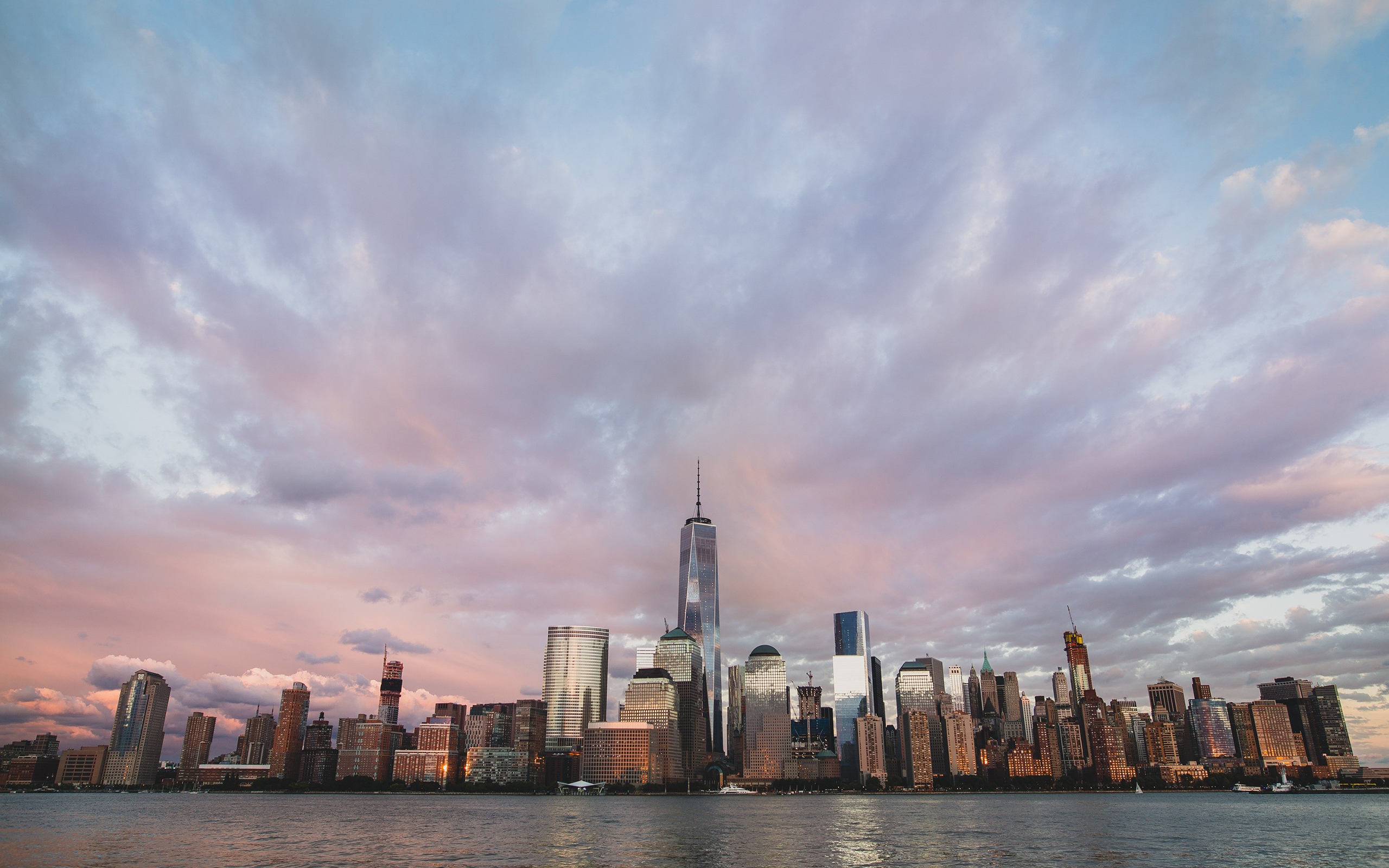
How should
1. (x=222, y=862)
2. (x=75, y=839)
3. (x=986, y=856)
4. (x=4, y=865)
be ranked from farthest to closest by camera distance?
(x=75, y=839) < (x=986, y=856) < (x=222, y=862) < (x=4, y=865)

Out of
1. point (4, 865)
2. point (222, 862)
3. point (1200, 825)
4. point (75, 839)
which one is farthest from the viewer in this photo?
point (1200, 825)

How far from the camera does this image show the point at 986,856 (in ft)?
322

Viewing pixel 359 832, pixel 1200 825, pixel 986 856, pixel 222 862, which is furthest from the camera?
pixel 1200 825

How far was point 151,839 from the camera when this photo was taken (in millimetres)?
115750

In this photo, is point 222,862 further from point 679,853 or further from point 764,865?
point 764,865

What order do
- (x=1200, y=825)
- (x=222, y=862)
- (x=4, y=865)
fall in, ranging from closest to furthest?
1. (x=4, y=865)
2. (x=222, y=862)
3. (x=1200, y=825)

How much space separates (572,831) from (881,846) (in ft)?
175

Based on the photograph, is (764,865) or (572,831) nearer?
(764,865)

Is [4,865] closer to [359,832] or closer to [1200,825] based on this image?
[359,832]

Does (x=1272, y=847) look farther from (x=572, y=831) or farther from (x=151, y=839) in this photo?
(x=151, y=839)

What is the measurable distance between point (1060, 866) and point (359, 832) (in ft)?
358

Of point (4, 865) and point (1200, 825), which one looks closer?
point (4, 865)

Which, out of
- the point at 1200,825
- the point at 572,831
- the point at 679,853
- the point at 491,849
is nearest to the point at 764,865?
the point at 679,853

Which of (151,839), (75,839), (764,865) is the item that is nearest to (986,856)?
(764,865)
